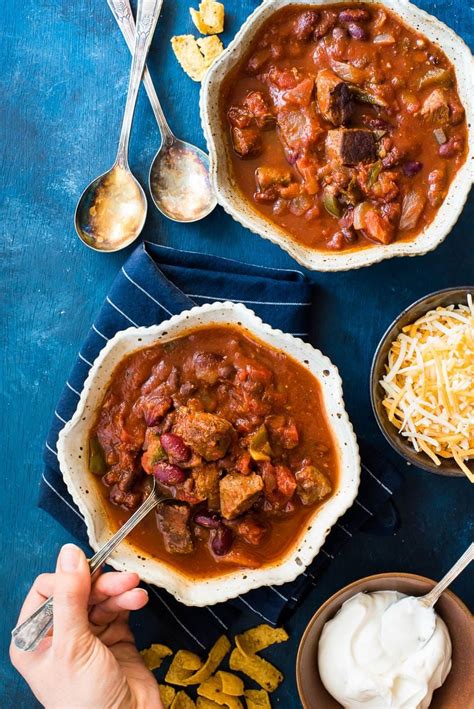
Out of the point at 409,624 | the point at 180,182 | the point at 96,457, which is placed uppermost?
the point at 180,182

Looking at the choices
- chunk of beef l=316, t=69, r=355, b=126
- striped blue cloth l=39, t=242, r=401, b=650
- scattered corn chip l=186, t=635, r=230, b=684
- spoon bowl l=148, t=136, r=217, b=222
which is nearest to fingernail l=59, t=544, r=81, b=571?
striped blue cloth l=39, t=242, r=401, b=650

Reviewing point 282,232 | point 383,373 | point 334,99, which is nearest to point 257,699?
point 383,373

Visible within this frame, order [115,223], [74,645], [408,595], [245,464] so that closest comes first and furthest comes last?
[74,645]
[245,464]
[408,595]
[115,223]

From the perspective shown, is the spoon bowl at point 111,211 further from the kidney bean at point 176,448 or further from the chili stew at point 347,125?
the kidney bean at point 176,448

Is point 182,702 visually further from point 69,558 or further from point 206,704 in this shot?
point 69,558

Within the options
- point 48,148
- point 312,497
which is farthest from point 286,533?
point 48,148

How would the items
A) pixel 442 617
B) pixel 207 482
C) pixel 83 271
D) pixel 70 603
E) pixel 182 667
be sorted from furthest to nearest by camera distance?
pixel 83 271, pixel 182 667, pixel 442 617, pixel 207 482, pixel 70 603

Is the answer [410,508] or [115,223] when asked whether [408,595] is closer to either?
[410,508]
